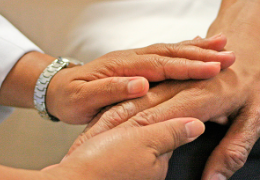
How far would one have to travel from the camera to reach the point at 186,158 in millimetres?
612

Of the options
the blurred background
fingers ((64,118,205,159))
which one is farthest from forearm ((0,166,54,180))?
the blurred background

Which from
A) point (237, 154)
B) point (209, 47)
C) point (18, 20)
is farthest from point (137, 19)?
point (237, 154)

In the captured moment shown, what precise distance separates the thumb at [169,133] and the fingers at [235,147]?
0.46 feet

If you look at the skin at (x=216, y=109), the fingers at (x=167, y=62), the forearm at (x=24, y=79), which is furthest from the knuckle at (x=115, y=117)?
the forearm at (x=24, y=79)

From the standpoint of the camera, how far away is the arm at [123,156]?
397 millimetres

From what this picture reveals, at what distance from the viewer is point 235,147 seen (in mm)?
582

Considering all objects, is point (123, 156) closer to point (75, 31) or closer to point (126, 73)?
point (126, 73)

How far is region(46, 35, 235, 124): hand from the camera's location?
24.0 inches

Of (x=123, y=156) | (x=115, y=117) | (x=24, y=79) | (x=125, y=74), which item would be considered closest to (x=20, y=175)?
(x=123, y=156)

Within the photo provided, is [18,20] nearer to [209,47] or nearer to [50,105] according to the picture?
[50,105]

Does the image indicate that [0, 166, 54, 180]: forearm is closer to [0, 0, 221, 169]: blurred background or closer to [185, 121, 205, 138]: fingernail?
[185, 121, 205, 138]: fingernail

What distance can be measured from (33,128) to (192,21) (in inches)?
35.3

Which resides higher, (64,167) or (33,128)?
(64,167)

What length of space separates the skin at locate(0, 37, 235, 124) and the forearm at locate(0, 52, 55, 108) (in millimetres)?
99
